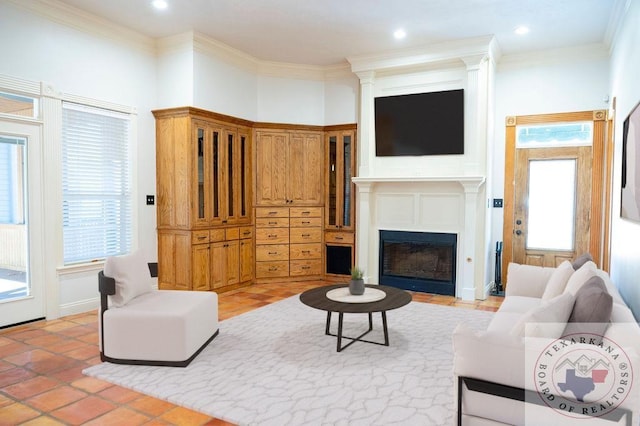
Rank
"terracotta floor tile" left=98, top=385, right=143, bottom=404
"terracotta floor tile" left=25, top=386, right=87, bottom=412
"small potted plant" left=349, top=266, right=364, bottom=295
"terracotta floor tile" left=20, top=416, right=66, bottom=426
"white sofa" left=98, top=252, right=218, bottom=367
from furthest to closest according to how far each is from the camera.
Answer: "small potted plant" left=349, top=266, right=364, bottom=295 → "white sofa" left=98, top=252, right=218, bottom=367 → "terracotta floor tile" left=98, top=385, right=143, bottom=404 → "terracotta floor tile" left=25, top=386, right=87, bottom=412 → "terracotta floor tile" left=20, top=416, right=66, bottom=426

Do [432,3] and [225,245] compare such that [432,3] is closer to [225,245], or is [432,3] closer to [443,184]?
[443,184]

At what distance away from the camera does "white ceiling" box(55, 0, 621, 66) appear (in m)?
4.45

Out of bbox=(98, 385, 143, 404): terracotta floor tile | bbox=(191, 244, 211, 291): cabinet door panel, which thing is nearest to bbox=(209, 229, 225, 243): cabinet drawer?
bbox=(191, 244, 211, 291): cabinet door panel

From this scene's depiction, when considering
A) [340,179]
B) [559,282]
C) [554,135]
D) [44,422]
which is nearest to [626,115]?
[559,282]

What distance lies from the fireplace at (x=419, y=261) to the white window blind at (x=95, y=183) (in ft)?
11.6

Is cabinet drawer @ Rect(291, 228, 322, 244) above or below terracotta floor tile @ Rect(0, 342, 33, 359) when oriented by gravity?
above

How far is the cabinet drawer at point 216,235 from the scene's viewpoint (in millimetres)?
5652

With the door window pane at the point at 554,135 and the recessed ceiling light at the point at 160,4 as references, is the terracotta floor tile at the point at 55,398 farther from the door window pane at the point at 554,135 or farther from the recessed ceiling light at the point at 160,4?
the door window pane at the point at 554,135

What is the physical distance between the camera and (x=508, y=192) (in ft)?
19.6

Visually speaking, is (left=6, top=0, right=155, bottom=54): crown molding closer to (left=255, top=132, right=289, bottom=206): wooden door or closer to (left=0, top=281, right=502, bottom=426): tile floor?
(left=255, top=132, right=289, bottom=206): wooden door

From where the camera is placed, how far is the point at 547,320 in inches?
80.6

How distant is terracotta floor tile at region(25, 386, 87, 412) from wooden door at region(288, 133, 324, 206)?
161 inches

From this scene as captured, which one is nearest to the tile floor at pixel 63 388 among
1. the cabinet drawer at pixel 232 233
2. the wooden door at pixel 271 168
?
the cabinet drawer at pixel 232 233

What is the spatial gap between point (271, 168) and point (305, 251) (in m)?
1.39
